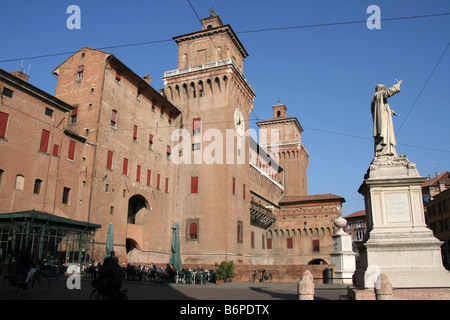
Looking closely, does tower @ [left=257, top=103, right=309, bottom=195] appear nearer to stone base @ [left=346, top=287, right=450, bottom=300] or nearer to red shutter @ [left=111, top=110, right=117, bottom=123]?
red shutter @ [left=111, top=110, right=117, bottom=123]

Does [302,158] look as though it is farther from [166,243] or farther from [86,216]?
[86,216]

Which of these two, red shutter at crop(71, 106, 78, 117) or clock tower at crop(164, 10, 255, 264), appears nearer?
red shutter at crop(71, 106, 78, 117)

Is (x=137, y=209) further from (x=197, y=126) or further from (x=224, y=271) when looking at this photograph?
(x=224, y=271)

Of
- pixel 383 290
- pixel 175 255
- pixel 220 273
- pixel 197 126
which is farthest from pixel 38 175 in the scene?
pixel 383 290

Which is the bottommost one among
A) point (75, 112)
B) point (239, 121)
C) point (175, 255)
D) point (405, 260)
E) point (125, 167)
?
point (175, 255)

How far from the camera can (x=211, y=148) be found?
34.1 metres

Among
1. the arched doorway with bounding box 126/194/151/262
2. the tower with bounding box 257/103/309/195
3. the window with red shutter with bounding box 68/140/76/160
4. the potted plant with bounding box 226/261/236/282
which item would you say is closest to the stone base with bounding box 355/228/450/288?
the potted plant with bounding box 226/261/236/282

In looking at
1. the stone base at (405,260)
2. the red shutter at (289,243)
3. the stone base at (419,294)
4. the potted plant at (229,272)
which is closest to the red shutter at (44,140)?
the potted plant at (229,272)

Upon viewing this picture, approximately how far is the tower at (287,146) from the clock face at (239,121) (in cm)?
2466

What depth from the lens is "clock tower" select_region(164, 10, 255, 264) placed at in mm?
32469

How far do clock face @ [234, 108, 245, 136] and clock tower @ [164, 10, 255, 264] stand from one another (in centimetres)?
10

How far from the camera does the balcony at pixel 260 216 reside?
42.1 meters

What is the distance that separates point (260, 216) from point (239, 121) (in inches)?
538
